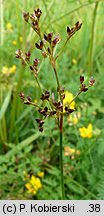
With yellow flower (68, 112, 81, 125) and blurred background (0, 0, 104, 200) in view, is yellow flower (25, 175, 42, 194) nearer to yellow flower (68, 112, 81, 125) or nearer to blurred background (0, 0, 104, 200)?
blurred background (0, 0, 104, 200)

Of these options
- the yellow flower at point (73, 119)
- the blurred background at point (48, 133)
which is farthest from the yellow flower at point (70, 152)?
the yellow flower at point (73, 119)

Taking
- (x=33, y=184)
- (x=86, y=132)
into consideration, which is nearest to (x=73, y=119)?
(x=86, y=132)

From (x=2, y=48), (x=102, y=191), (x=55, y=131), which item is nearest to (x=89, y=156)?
(x=55, y=131)

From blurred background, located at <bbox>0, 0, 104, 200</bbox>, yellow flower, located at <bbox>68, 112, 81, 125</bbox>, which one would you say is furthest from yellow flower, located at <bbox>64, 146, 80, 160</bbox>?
yellow flower, located at <bbox>68, 112, 81, 125</bbox>

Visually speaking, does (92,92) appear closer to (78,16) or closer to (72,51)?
(72,51)

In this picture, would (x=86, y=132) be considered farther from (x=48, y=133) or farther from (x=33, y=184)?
(x=33, y=184)

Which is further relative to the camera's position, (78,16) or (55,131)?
(78,16)
